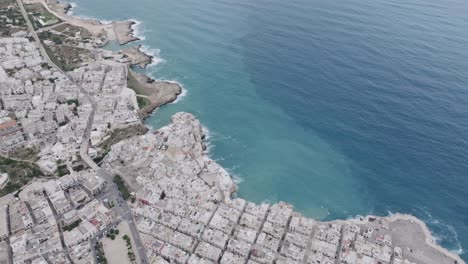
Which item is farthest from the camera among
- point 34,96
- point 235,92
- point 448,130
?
point 235,92

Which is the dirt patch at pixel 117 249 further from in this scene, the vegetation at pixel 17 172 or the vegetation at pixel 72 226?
the vegetation at pixel 17 172

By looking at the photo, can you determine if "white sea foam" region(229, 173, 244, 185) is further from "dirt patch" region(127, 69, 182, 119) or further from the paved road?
"dirt patch" region(127, 69, 182, 119)

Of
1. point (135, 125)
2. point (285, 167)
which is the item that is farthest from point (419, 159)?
point (135, 125)

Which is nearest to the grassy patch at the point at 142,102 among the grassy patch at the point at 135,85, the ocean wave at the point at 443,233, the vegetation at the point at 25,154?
the grassy patch at the point at 135,85

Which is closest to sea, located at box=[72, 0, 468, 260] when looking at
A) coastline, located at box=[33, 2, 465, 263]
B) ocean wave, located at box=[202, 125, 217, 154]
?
ocean wave, located at box=[202, 125, 217, 154]

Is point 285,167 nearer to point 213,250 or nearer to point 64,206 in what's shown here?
point 213,250

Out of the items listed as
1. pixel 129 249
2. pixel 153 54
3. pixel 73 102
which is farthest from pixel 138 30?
pixel 129 249
